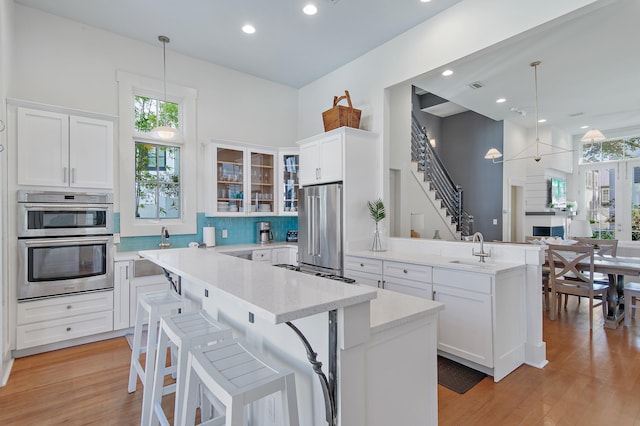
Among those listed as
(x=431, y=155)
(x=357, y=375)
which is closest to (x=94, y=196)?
(x=357, y=375)

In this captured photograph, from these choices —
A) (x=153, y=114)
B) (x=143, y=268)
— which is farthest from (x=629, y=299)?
(x=153, y=114)

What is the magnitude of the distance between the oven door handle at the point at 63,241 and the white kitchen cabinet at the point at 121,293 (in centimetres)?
30

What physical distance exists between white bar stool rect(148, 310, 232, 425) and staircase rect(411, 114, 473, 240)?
15.0 feet

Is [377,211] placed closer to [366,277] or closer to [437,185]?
[366,277]

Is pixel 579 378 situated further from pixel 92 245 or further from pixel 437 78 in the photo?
pixel 92 245

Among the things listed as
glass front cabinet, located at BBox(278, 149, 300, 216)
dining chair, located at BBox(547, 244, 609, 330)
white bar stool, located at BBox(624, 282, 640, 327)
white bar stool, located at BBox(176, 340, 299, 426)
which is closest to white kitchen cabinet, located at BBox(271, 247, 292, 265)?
glass front cabinet, located at BBox(278, 149, 300, 216)

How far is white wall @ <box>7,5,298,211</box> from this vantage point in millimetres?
3506

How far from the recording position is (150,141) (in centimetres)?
431

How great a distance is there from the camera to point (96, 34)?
3.88 meters

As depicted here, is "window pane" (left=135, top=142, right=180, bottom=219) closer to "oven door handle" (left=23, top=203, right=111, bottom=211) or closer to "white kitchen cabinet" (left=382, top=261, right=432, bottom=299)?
"oven door handle" (left=23, top=203, right=111, bottom=211)

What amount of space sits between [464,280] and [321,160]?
229 cm

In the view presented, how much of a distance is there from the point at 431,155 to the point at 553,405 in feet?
16.7

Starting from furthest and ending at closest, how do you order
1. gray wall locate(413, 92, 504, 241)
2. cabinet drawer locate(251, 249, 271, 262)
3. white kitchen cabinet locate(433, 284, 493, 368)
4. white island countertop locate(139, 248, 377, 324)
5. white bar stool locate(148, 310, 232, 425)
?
gray wall locate(413, 92, 504, 241) < cabinet drawer locate(251, 249, 271, 262) < white kitchen cabinet locate(433, 284, 493, 368) < white bar stool locate(148, 310, 232, 425) < white island countertop locate(139, 248, 377, 324)

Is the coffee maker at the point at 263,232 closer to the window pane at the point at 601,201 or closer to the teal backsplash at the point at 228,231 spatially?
A: the teal backsplash at the point at 228,231
